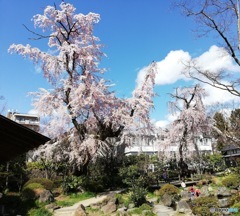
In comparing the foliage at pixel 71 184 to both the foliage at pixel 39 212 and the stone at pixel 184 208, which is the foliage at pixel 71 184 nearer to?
the foliage at pixel 39 212

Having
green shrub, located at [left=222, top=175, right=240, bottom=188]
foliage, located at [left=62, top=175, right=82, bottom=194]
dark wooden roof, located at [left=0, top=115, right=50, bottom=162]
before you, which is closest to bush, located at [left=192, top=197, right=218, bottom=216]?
dark wooden roof, located at [left=0, top=115, right=50, bottom=162]

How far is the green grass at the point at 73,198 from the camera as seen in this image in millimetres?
14665

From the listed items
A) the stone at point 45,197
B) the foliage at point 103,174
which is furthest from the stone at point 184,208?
the stone at point 45,197

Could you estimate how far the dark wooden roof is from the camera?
16.3ft

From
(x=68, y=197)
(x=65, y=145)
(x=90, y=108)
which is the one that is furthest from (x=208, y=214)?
(x=65, y=145)

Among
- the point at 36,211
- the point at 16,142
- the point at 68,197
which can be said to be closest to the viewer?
the point at 16,142

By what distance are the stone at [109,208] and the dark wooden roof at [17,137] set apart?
24.5ft

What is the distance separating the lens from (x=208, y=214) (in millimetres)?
9734

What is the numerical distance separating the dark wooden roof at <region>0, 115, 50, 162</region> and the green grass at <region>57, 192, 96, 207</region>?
895 cm

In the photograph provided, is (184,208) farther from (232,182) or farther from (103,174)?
(103,174)

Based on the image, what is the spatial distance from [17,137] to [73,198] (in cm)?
1166

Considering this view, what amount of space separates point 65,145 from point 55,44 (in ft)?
23.8

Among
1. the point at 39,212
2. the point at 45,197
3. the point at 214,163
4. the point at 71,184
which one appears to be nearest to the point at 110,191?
the point at 71,184

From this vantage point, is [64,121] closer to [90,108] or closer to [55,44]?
[90,108]
